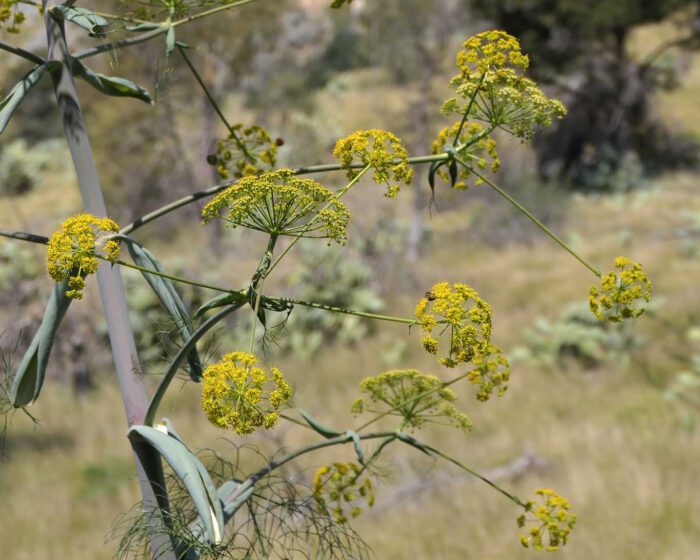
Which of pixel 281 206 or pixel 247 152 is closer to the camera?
pixel 281 206

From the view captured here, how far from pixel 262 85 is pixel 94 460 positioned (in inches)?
498

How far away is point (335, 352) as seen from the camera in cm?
937

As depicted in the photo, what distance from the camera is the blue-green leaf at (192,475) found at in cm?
115

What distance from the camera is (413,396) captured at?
5.29 feet

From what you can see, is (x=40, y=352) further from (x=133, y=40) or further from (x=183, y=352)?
(x=133, y=40)

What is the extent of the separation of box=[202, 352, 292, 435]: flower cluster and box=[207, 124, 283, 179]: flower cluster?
63 cm

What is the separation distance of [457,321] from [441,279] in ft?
34.0

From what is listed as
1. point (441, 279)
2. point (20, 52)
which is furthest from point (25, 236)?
point (441, 279)

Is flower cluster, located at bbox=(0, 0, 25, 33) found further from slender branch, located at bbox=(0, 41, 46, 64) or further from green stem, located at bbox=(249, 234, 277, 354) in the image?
green stem, located at bbox=(249, 234, 277, 354)

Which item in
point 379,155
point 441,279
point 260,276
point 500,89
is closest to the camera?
point 260,276

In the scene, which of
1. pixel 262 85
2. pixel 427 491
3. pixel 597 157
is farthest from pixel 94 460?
pixel 597 157

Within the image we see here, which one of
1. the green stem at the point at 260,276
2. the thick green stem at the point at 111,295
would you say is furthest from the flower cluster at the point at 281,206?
the thick green stem at the point at 111,295

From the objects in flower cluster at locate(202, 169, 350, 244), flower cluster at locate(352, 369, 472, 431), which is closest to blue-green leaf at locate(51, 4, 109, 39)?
flower cluster at locate(202, 169, 350, 244)

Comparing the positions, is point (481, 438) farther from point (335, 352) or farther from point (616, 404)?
point (335, 352)
